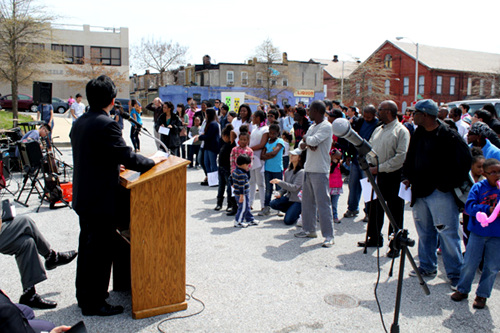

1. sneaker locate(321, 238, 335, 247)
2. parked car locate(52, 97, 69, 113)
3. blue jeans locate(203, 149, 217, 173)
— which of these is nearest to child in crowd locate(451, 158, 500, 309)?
sneaker locate(321, 238, 335, 247)

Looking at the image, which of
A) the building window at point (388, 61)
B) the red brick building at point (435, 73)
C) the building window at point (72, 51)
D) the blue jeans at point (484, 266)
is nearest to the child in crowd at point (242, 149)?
the blue jeans at point (484, 266)

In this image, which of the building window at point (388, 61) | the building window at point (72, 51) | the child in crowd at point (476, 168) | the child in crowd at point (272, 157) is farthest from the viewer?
the building window at point (388, 61)

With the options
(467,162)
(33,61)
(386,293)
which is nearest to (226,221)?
(386,293)

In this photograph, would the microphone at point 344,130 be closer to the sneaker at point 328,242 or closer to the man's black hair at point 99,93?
the man's black hair at point 99,93

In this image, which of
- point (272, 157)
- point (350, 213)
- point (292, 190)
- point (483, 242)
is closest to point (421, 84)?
point (350, 213)

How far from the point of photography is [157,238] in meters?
3.62

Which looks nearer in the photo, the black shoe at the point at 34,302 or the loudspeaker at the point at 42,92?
the black shoe at the point at 34,302

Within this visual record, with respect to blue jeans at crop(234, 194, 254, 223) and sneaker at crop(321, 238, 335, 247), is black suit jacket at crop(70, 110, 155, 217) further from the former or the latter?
blue jeans at crop(234, 194, 254, 223)

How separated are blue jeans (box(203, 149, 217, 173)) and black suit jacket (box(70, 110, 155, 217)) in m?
5.98

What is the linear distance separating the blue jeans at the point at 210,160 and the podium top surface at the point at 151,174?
18.7 feet

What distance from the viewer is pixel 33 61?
2100 cm

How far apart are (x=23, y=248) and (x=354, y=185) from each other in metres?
5.33

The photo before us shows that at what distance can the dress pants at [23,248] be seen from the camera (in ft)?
12.3

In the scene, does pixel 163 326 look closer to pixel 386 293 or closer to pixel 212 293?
pixel 212 293
